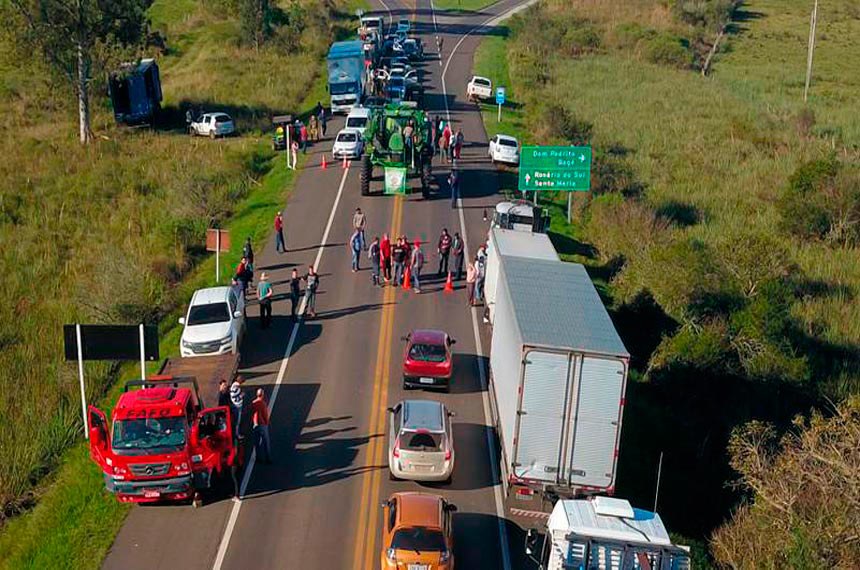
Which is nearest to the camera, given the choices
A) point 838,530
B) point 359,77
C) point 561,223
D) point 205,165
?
point 838,530

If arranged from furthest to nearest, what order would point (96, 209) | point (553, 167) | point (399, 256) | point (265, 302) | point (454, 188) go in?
point (96, 209)
point (454, 188)
point (553, 167)
point (399, 256)
point (265, 302)

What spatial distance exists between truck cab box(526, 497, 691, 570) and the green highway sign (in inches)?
975

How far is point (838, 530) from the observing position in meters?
16.4

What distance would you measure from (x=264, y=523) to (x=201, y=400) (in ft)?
12.4

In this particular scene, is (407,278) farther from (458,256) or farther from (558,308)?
(558,308)

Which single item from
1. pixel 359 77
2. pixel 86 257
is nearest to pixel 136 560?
pixel 86 257

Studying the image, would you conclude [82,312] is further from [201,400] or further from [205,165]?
[205,165]

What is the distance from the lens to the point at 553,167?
39.7m

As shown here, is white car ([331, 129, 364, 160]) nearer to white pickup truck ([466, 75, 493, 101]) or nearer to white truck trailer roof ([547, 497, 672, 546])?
white pickup truck ([466, 75, 493, 101])

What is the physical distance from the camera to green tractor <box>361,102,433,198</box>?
41156 mm

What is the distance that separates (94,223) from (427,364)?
2267 centimetres

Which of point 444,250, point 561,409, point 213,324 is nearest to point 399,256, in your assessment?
point 444,250

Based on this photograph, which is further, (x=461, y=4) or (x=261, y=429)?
(x=461, y=4)

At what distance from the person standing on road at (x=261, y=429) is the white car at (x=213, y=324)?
488cm
